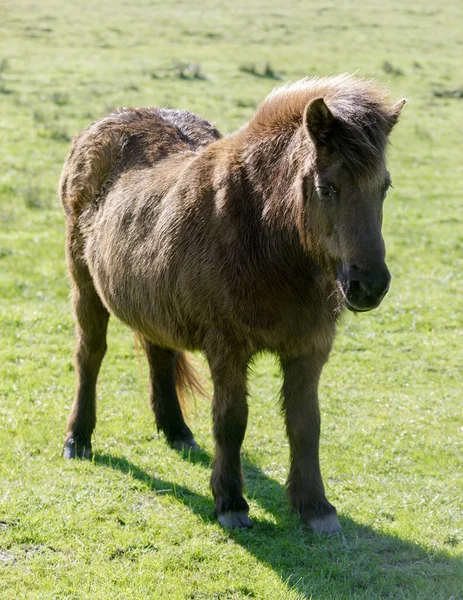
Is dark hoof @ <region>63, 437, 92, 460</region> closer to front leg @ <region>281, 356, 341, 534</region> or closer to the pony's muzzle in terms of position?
front leg @ <region>281, 356, 341, 534</region>

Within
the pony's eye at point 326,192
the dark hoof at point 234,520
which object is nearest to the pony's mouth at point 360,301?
the pony's eye at point 326,192

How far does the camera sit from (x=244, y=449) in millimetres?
6617

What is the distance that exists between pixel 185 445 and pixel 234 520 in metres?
1.47

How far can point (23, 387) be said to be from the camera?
7.73 meters

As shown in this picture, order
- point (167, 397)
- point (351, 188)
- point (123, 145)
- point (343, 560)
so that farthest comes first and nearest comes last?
point (167, 397), point (123, 145), point (343, 560), point (351, 188)

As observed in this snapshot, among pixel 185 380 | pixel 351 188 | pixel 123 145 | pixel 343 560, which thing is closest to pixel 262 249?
pixel 351 188

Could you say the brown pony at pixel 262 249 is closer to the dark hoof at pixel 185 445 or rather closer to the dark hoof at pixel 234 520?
the dark hoof at pixel 234 520

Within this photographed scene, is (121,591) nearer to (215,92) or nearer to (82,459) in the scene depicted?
(82,459)

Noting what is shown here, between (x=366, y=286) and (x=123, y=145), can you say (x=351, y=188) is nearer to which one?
(x=366, y=286)

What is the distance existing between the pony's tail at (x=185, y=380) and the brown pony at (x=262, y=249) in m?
0.91

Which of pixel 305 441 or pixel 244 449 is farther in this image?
pixel 244 449

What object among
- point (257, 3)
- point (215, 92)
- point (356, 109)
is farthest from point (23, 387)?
point (257, 3)

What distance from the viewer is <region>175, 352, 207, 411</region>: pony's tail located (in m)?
6.74

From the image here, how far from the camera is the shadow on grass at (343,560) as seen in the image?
14.9 feet
